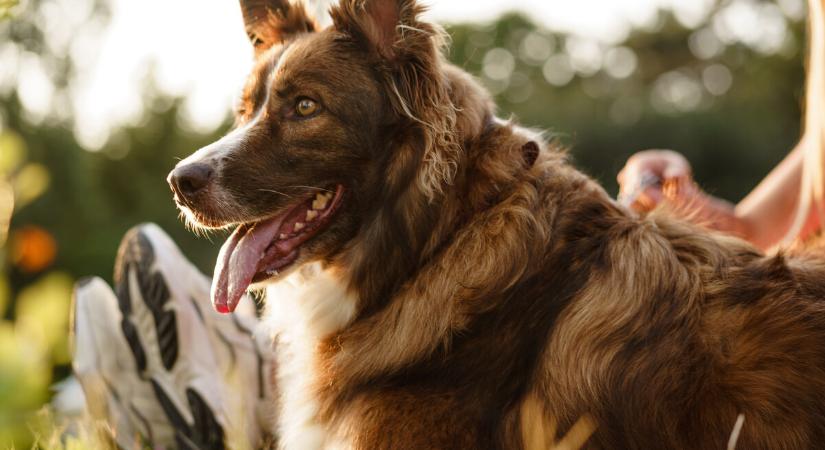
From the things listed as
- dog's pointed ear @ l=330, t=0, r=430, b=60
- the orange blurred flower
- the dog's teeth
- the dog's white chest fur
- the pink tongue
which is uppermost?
dog's pointed ear @ l=330, t=0, r=430, b=60

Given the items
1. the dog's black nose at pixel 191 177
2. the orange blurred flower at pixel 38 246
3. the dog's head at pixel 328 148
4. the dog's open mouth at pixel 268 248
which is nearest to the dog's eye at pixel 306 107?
the dog's head at pixel 328 148

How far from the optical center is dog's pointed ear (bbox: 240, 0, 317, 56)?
145 inches

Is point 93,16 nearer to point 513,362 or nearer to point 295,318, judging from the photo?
point 295,318

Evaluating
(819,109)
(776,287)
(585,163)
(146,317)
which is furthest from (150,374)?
(585,163)

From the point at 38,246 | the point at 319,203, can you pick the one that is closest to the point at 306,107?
the point at 319,203

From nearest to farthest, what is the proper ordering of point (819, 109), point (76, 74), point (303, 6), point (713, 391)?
1. point (713, 391)
2. point (303, 6)
3. point (819, 109)
4. point (76, 74)

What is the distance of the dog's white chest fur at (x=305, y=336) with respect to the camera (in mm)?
3021

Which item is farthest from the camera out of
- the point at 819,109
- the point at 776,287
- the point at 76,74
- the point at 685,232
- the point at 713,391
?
the point at 76,74

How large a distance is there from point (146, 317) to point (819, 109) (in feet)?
11.8

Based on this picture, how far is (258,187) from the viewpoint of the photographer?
3.11 metres

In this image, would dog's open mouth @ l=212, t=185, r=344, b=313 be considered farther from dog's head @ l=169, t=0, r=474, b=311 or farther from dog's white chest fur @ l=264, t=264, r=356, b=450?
dog's white chest fur @ l=264, t=264, r=356, b=450

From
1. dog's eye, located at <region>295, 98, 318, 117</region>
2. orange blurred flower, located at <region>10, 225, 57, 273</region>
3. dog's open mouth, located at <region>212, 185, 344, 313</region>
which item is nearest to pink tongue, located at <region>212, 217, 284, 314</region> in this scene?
dog's open mouth, located at <region>212, 185, 344, 313</region>

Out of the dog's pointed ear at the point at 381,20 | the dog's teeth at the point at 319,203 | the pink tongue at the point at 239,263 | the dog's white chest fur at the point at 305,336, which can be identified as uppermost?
the dog's pointed ear at the point at 381,20

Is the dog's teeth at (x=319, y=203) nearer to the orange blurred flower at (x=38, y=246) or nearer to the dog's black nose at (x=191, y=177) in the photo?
the dog's black nose at (x=191, y=177)
